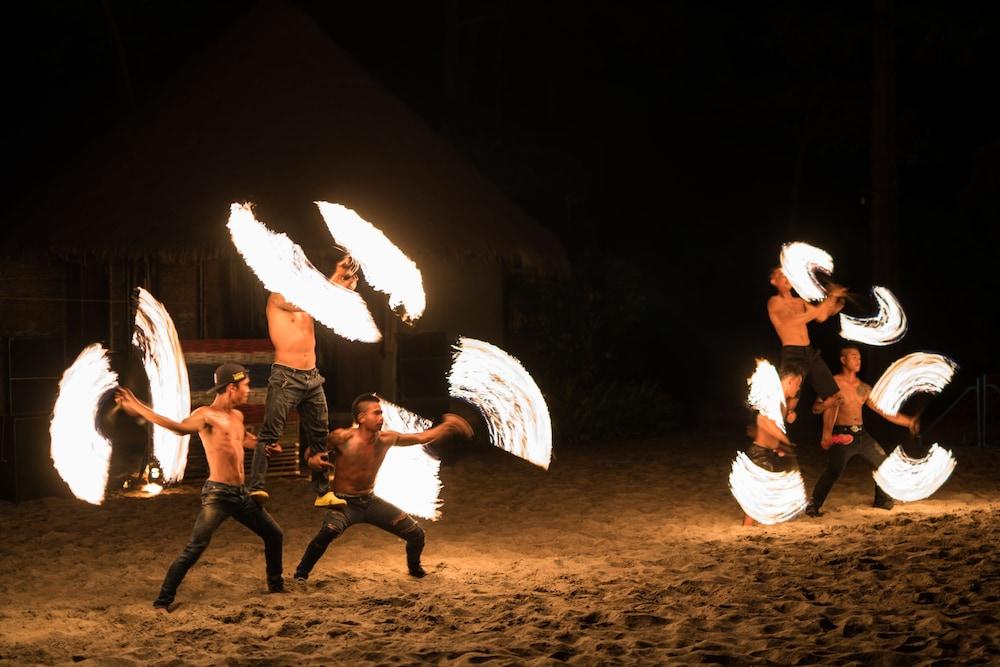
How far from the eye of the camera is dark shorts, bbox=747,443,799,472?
10.0 meters

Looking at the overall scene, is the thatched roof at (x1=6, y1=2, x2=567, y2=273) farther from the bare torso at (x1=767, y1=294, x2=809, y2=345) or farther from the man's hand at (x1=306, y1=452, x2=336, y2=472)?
the man's hand at (x1=306, y1=452, x2=336, y2=472)

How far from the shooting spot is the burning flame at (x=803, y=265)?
1100 centimetres

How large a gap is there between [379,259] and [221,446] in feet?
6.96

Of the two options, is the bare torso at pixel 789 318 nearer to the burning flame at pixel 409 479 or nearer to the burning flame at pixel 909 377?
the burning flame at pixel 909 377

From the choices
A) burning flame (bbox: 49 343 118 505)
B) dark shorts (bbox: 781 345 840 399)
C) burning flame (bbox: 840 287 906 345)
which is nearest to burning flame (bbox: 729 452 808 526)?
dark shorts (bbox: 781 345 840 399)

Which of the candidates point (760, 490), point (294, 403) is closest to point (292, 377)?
point (294, 403)

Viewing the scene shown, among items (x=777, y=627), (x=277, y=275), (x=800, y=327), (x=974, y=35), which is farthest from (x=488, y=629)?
(x=974, y=35)

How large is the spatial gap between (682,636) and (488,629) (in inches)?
40.0

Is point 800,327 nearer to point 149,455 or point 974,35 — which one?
point 149,455

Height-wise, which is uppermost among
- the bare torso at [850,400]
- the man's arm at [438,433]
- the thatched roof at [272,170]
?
the thatched roof at [272,170]

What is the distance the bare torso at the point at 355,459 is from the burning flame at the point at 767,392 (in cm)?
318

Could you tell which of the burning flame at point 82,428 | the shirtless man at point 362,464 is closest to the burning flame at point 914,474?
the shirtless man at point 362,464

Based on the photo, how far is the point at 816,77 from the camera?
24.1 m

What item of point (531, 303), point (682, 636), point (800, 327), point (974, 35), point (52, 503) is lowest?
point (682, 636)
